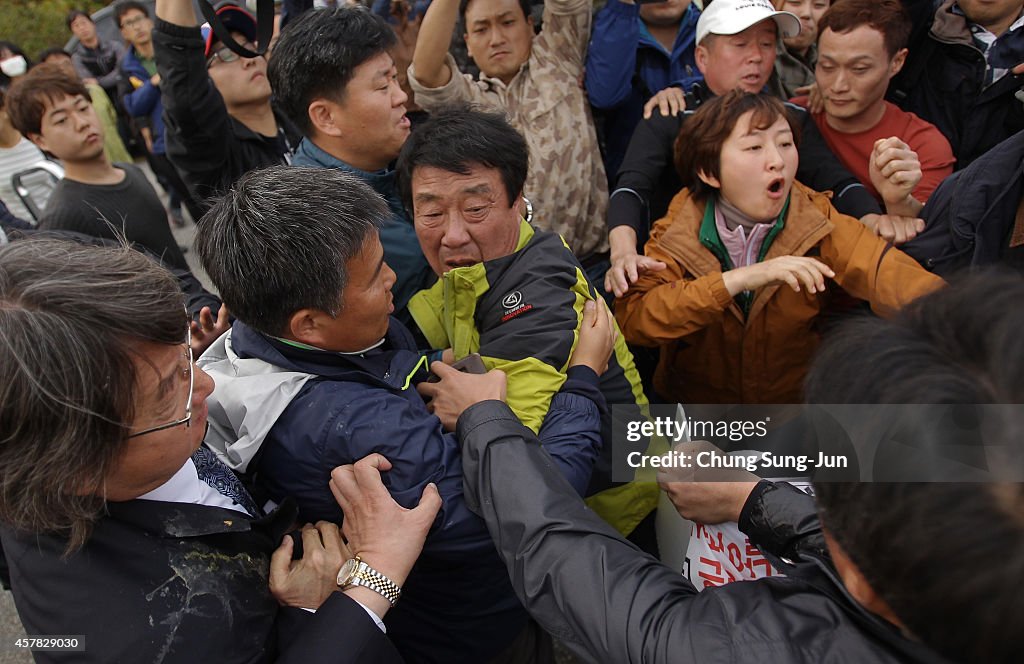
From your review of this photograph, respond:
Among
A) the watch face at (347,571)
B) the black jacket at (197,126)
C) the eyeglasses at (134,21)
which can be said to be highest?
the eyeglasses at (134,21)

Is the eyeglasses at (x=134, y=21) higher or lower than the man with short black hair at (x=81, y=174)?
higher

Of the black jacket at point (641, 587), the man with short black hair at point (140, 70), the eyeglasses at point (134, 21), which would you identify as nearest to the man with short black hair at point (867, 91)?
the black jacket at point (641, 587)

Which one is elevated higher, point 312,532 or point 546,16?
point 546,16

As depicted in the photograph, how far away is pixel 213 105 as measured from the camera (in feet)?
8.13

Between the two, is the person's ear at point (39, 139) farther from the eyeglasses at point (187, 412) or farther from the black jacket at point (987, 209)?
the black jacket at point (987, 209)

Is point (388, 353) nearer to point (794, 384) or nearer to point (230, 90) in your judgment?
point (794, 384)

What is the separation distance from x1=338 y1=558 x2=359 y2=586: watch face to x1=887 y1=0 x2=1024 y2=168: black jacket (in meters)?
2.75

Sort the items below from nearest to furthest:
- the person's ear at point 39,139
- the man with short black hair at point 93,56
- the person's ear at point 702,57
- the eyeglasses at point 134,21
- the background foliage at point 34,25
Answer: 1. the person's ear at point 702,57
2. the person's ear at point 39,139
3. the eyeglasses at point 134,21
4. the man with short black hair at point 93,56
5. the background foliage at point 34,25

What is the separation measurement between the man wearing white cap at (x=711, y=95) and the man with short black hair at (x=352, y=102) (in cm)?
85

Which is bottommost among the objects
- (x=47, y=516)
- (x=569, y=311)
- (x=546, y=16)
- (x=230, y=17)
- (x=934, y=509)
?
(x=47, y=516)

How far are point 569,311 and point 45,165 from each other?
3.37 metres

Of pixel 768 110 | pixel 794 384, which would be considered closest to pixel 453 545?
pixel 794 384

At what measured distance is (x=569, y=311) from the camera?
1.80 m

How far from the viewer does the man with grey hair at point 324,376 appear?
1.38 meters
